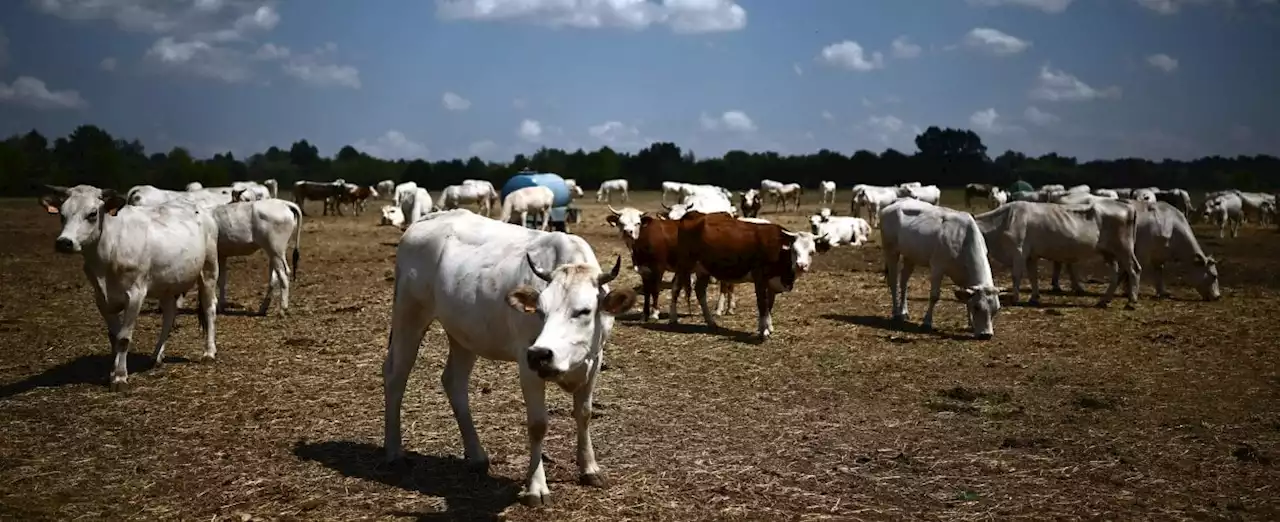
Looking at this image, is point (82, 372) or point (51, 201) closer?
point (82, 372)

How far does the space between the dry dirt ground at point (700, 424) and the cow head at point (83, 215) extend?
1.44 metres

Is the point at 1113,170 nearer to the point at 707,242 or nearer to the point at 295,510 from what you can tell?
the point at 707,242

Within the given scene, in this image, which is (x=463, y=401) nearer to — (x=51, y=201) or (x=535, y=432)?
(x=535, y=432)

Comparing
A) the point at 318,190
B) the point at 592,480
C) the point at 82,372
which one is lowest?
the point at 82,372

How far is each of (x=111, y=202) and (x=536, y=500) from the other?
20.2 ft

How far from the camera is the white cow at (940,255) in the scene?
1265 centimetres

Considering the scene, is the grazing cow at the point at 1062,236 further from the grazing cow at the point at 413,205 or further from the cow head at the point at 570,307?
the grazing cow at the point at 413,205

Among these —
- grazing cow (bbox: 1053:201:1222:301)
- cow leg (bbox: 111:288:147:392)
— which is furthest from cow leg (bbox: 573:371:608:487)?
grazing cow (bbox: 1053:201:1222:301)

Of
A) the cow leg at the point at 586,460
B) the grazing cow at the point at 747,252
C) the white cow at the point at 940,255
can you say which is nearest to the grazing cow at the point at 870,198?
the white cow at the point at 940,255

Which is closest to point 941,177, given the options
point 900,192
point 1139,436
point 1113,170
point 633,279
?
point 1113,170

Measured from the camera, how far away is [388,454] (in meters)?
6.89

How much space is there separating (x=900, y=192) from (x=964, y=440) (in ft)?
129

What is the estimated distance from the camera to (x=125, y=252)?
30.5 feet

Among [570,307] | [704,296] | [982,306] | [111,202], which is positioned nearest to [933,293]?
[982,306]
